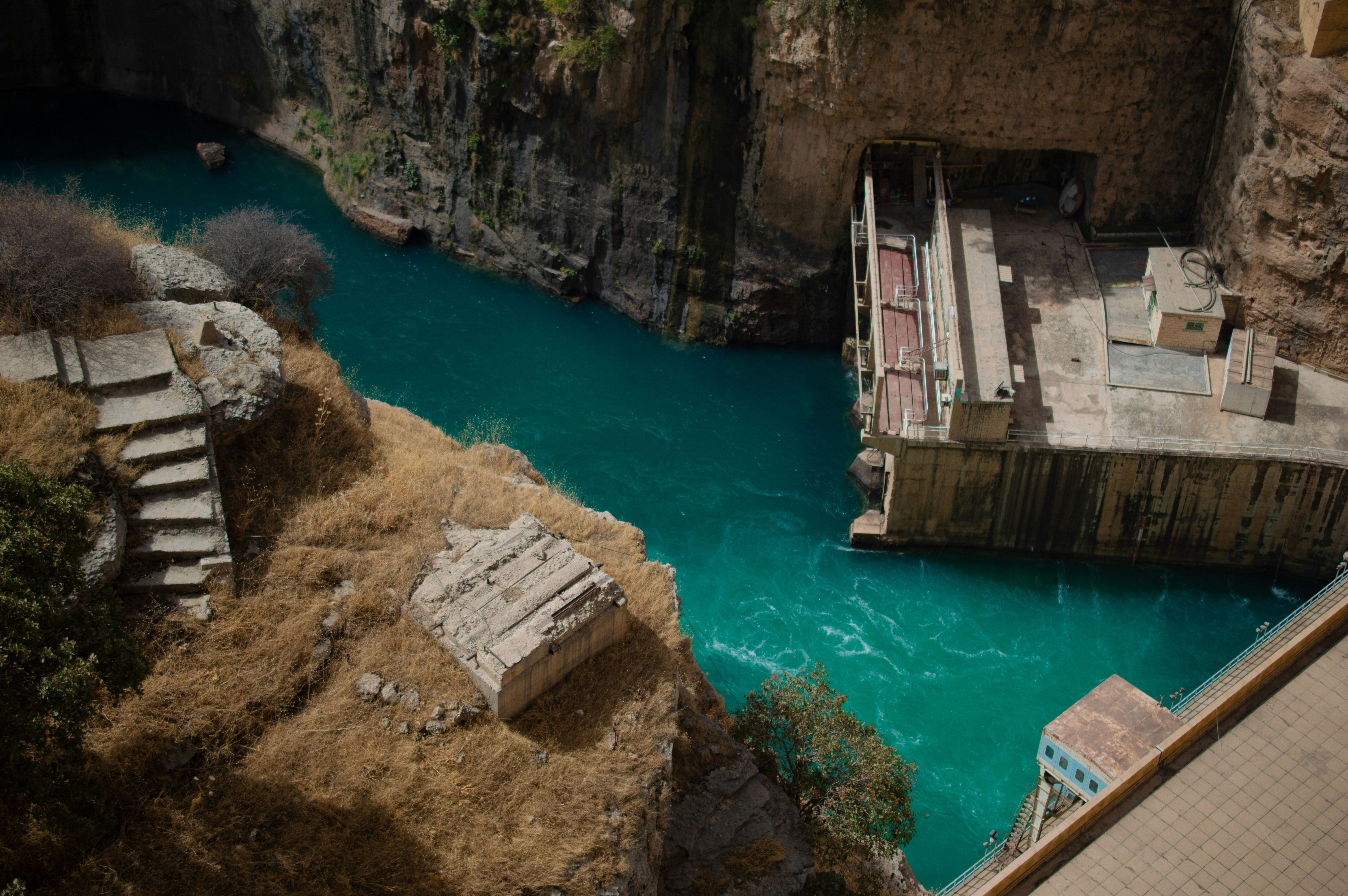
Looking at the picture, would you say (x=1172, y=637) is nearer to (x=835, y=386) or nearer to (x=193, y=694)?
(x=835, y=386)

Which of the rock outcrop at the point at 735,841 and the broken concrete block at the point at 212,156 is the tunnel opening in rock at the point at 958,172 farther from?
the broken concrete block at the point at 212,156

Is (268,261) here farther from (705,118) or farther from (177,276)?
(705,118)

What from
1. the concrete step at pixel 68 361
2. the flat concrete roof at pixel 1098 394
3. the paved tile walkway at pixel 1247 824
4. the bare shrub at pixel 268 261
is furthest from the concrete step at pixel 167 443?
the flat concrete roof at pixel 1098 394

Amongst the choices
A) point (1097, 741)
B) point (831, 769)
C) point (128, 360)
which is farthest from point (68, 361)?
point (1097, 741)

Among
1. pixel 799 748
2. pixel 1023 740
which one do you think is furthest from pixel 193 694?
pixel 1023 740

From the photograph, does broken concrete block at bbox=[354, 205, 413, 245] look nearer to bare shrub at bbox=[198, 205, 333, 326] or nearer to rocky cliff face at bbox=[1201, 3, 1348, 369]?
bare shrub at bbox=[198, 205, 333, 326]
